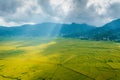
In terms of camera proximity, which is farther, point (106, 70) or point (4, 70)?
point (4, 70)

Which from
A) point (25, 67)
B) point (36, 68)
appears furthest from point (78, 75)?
point (25, 67)

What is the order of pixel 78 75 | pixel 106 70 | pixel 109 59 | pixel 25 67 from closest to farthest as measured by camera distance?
pixel 78 75
pixel 106 70
pixel 25 67
pixel 109 59

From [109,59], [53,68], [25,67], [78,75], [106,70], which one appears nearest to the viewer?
[78,75]

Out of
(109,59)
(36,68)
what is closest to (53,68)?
(36,68)

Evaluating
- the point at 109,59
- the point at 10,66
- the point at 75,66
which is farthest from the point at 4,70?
the point at 109,59

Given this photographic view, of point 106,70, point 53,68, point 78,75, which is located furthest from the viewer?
point 53,68

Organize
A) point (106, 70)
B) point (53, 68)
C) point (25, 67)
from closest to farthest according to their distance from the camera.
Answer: point (106, 70), point (53, 68), point (25, 67)

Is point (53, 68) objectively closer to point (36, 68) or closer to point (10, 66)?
point (36, 68)

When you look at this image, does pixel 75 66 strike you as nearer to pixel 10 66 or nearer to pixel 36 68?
pixel 36 68

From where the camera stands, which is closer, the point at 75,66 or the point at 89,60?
the point at 75,66
